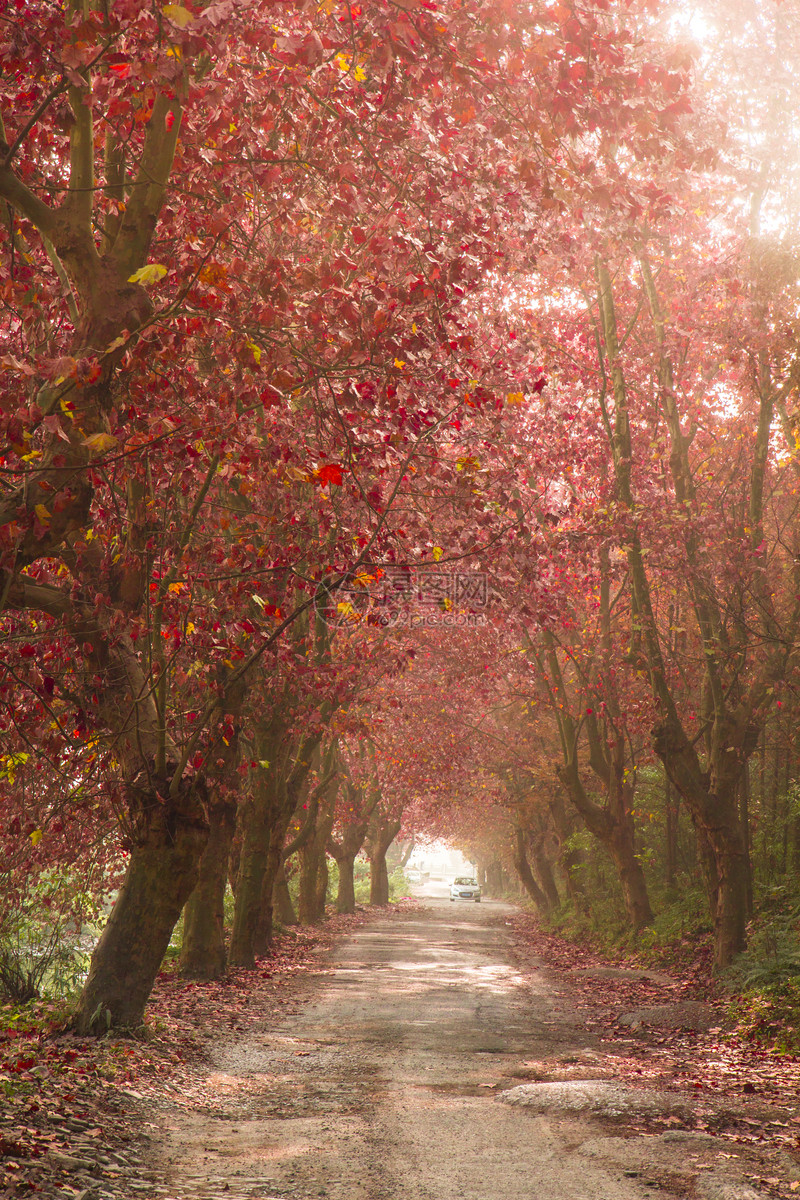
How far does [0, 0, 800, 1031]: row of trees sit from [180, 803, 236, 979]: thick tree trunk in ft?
0.19

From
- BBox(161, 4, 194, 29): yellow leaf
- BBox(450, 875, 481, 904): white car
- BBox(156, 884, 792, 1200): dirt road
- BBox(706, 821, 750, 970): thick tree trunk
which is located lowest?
BBox(450, 875, 481, 904): white car

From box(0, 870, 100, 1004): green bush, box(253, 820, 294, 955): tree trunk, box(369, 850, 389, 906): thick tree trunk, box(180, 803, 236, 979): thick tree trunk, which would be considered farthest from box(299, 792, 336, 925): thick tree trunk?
box(0, 870, 100, 1004): green bush

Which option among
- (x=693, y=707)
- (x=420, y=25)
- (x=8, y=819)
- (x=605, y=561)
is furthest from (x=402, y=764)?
(x=420, y=25)

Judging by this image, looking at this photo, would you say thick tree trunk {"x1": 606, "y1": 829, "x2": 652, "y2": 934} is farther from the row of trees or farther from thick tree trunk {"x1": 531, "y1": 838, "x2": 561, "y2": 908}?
thick tree trunk {"x1": 531, "y1": 838, "x2": 561, "y2": 908}

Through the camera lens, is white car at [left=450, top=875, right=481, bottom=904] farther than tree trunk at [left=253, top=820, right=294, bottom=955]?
Yes

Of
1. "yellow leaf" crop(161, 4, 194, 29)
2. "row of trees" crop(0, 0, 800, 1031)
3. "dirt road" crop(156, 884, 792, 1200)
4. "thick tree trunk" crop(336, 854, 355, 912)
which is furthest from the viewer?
"thick tree trunk" crop(336, 854, 355, 912)

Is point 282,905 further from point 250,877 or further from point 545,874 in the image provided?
point 545,874

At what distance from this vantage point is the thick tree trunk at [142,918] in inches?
357

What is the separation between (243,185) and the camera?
8.33 meters

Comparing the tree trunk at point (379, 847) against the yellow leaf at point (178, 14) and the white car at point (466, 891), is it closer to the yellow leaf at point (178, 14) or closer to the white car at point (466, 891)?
the white car at point (466, 891)

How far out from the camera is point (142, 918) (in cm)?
915

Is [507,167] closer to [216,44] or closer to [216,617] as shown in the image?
[216,44]

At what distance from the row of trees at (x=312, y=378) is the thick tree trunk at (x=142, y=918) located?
3 cm

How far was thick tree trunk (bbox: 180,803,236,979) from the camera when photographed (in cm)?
1445
